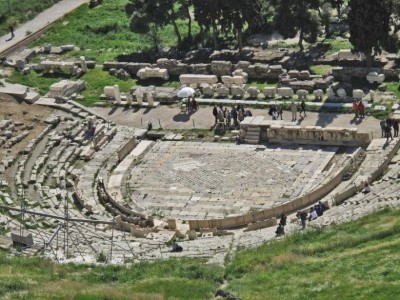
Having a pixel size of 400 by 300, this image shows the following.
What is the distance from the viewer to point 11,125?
70.0 m

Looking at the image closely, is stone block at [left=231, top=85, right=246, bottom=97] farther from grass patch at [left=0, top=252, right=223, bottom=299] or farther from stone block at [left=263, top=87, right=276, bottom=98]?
grass patch at [left=0, top=252, right=223, bottom=299]

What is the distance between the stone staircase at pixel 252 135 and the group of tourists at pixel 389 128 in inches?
309

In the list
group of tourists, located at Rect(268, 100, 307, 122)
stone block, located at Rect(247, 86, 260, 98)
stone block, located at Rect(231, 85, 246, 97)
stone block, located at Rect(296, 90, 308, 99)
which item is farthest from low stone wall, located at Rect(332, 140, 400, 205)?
stone block, located at Rect(231, 85, 246, 97)

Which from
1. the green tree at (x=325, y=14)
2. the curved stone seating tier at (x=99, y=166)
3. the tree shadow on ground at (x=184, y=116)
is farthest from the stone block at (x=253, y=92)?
the green tree at (x=325, y=14)

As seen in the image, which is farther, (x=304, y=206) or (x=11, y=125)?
(x=11, y=125)

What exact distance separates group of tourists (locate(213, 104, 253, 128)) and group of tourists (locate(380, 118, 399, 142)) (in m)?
9.54

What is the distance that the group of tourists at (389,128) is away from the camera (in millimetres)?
61750

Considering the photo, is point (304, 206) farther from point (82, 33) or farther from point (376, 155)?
point (82, 33)

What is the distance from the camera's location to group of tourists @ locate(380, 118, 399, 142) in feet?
203

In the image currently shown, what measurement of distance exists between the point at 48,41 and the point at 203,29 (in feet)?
45.4

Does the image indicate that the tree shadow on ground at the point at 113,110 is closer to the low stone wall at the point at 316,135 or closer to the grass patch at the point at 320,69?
the low stone wall at the point at 316,135

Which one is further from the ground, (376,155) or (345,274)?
(345,274)

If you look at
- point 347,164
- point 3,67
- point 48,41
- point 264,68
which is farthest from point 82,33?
point 347,164

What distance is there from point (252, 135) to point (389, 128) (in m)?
8.83
